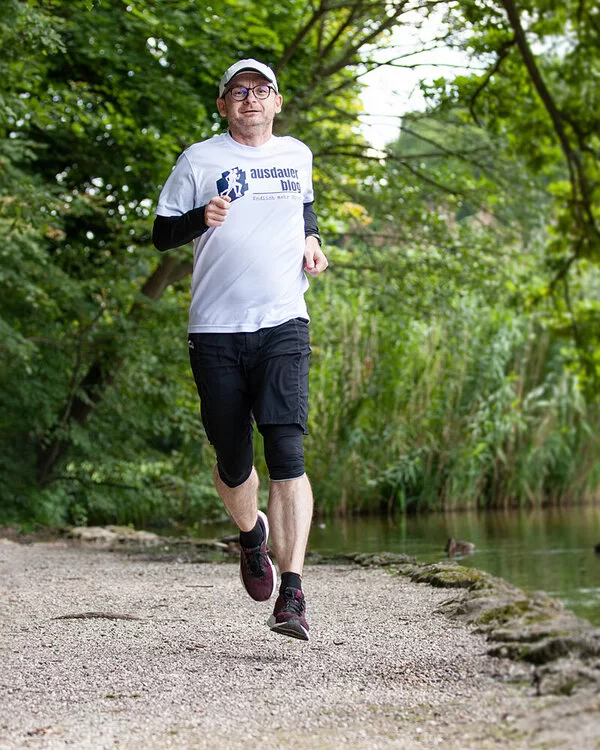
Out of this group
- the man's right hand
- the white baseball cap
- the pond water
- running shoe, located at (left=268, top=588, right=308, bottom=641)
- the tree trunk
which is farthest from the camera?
the tree trunk

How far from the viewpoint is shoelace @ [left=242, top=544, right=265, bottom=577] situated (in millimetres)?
4371

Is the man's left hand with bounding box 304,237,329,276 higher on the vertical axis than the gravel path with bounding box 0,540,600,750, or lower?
higher

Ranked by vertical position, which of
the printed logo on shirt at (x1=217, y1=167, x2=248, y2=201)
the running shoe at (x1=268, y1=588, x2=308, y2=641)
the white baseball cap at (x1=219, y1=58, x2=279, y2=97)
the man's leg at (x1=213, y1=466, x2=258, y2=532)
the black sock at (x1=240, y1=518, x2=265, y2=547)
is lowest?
the running shoe at (x1=268, y1=588, x2=308, y2=641)

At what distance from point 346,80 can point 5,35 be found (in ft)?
19.1

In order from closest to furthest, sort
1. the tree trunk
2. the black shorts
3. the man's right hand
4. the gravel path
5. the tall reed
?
the gravel path < the man's right hand < the black shorts < the tree trunk < the tall reed

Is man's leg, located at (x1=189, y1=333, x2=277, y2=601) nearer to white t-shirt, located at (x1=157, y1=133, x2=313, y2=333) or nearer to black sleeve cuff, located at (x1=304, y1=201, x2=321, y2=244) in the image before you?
white t-shirt, located at (x1=157, y1=133, x2=313, y2=333)

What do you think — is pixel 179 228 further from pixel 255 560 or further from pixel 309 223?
pixel 255 560

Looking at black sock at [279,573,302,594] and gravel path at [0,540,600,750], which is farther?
black sock at [279,573,302,594]

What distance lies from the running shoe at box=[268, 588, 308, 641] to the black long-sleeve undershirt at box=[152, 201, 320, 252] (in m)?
1.36

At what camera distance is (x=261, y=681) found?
351 cm

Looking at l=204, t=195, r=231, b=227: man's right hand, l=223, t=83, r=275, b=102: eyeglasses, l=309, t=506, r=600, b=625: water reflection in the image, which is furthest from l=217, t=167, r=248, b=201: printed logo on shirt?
l=309, t=506, r=600, b=625: water reflection

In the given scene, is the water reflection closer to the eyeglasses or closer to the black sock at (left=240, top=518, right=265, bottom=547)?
the black sock at (left=240, top=518, right=265, bottom=547)

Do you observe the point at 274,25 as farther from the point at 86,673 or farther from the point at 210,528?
the point at 86,673

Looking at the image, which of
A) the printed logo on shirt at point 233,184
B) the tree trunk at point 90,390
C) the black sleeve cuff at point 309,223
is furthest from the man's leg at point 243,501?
the tree trunk at point 90,390
